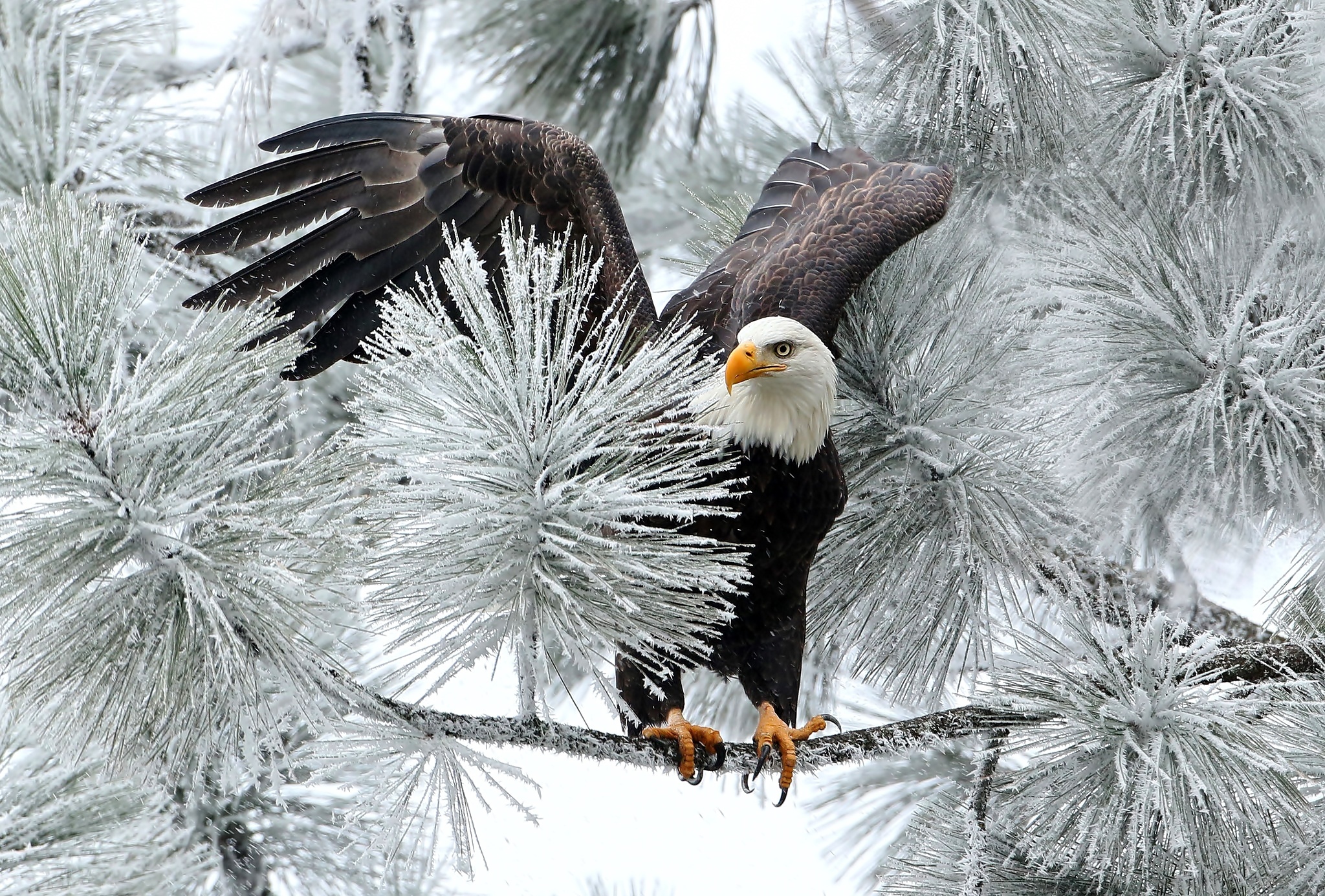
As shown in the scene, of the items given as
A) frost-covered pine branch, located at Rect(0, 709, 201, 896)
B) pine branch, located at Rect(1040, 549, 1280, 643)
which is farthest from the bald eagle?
frost-covered pine branch, located at Rect(0, 709, 201, 896)

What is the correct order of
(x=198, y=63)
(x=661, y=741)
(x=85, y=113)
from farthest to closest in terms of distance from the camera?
(x=198, y=63) → (x=85, y=113) → (x=661, y=741)

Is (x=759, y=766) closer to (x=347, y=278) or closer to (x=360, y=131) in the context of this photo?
(x=347, y=278)

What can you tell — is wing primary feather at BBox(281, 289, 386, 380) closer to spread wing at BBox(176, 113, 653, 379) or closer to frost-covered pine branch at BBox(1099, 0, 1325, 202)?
spread wing at BBox(176, 113, 653, 379)

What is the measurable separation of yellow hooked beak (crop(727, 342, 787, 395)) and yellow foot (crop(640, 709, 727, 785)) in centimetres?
41

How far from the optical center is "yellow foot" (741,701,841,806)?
153 centimetres

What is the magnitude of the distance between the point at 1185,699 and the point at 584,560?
68 centimetres

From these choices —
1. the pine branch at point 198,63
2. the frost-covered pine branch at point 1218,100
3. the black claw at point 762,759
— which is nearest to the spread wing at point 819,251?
the frost-covered pine branch at point 1218,100

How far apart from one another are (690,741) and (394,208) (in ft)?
2.74

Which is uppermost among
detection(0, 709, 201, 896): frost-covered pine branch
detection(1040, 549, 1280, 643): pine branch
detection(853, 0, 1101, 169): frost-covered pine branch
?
detection(853, 0, 1101, 169): frost-covered pine branch

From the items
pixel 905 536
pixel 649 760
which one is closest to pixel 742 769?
pixel 649 760

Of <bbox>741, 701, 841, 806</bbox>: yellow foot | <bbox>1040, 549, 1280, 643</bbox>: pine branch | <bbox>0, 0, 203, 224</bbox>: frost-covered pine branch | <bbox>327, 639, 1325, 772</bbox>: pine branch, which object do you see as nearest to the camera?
<bbox>327, 639, 1325, 772</bbox>: pine branch

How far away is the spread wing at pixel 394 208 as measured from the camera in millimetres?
1605

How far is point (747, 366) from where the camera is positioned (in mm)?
1419

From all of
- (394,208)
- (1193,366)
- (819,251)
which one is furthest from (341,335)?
(1193,366)
